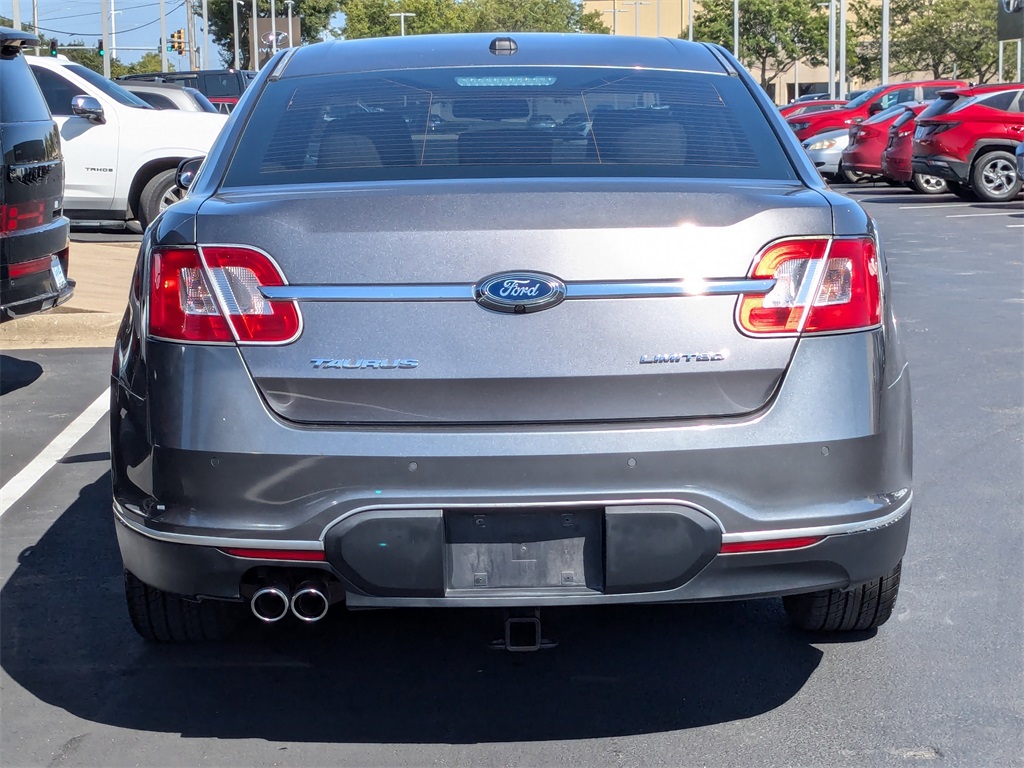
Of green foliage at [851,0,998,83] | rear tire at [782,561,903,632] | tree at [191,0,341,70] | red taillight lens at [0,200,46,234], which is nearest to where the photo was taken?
rear tire at [782,561,903,632]

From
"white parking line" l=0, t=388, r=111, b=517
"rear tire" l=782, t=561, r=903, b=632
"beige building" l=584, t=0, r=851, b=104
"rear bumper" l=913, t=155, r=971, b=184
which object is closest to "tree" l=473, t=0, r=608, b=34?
"beige building" l=584, t=0, r=851, b=104

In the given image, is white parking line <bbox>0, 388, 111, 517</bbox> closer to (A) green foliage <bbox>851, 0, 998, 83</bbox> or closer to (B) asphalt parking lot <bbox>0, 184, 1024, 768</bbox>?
(B) asphalt parking lot <bbox>0, 184, 1024, 768</bbox>

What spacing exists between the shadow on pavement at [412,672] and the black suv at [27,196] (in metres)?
2.69

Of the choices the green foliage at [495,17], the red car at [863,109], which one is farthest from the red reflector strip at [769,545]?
the green foliage at [495,17]

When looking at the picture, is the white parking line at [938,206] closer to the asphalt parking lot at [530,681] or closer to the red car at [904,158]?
the red car at [904,158]

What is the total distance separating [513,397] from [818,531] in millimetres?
755

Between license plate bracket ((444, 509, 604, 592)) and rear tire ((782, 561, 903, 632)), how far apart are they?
0.96 m

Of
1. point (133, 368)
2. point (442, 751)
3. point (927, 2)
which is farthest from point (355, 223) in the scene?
point (927, 2)

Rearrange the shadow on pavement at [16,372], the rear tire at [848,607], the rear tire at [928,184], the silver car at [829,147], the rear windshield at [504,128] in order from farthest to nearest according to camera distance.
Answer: the silver car at [829,147] → the rear tire at [928,184] → the shadow on pavement at [16,372] → the rear tire at [848,607] → the rear windshield at [504,128]

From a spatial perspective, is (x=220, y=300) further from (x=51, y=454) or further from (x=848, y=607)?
(x=51, y=454)

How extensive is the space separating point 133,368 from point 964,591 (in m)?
2.66

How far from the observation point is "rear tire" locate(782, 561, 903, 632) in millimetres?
3801

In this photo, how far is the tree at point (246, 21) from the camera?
3292 inches

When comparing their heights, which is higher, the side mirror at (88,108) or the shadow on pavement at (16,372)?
the side mirror at (88,108)
